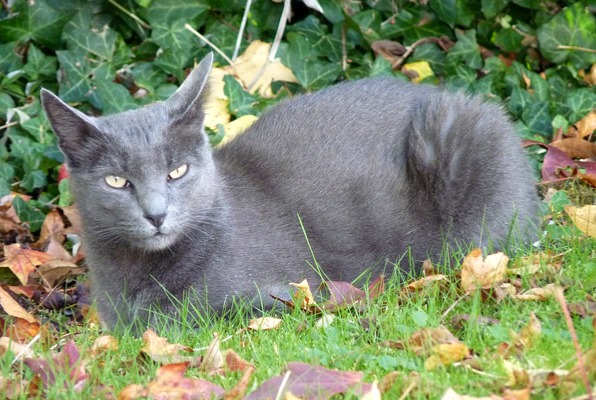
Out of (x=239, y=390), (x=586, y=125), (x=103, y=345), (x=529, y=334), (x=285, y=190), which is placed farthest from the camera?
(x=586, y=125)

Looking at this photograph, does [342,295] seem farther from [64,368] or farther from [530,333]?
[64,368]

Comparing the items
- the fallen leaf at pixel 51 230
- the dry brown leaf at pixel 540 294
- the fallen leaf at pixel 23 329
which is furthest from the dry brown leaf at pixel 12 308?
the dry brown leaf at pixel 540 294

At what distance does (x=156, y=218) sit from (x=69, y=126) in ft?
1.60

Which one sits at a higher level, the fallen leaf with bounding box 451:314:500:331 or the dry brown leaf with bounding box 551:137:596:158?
the fallen leaf with bounding box 451:314:500:331

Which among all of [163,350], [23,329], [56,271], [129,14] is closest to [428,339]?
[163,350]

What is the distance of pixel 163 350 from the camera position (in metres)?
2.97

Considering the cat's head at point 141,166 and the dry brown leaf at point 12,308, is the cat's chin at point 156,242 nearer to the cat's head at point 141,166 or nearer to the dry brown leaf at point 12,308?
the cat's head at point 141,166

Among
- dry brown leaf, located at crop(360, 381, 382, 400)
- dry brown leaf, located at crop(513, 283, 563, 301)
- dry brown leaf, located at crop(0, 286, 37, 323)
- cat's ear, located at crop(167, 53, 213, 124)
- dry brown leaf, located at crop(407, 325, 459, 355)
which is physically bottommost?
dry brown leaf, located at crop(0, 286, 37, 323)

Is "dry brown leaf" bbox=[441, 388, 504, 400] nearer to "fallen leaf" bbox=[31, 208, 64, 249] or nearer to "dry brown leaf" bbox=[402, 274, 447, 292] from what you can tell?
"dry brown leaf" bbox=[402, 274, 447, 292]

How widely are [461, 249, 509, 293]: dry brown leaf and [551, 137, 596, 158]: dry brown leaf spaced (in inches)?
65.0

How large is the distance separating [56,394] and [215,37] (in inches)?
121

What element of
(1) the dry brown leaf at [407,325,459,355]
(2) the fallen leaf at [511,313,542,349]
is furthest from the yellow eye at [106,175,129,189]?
(2) the fallen leaf at [511,313,542,349]

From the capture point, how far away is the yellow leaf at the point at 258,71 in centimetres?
523

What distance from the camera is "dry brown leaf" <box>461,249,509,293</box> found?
3.20m
